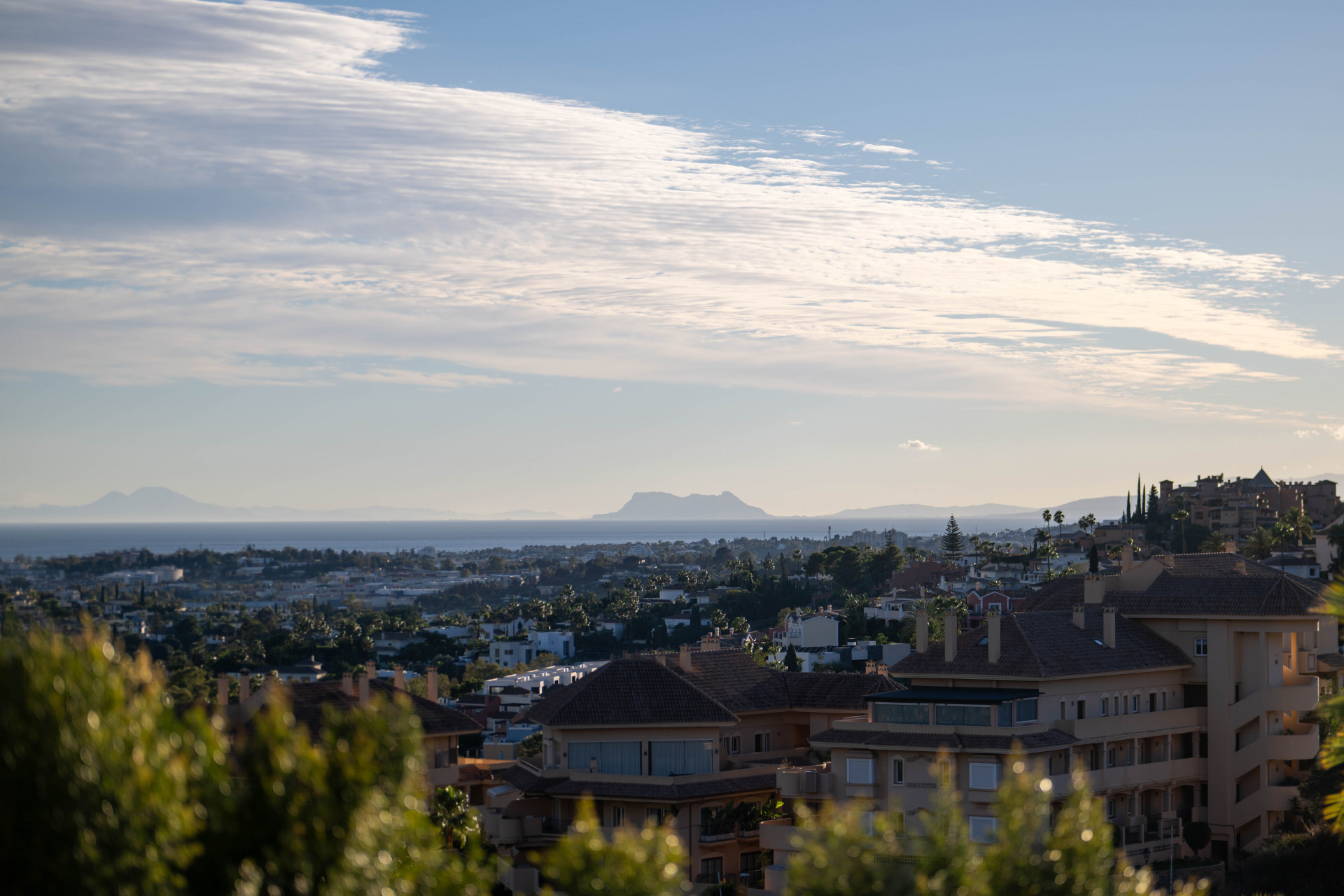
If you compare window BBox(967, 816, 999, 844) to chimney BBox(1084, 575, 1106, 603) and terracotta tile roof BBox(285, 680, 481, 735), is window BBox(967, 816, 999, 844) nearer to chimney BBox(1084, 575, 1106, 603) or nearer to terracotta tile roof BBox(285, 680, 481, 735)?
chimney BBox(1084, 575, 1106, 603)

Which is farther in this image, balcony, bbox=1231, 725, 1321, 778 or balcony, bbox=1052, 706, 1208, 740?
balcony, bbox=1231, 725, 1321, 778

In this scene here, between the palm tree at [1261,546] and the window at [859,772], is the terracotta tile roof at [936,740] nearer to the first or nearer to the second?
the window at [859,772]

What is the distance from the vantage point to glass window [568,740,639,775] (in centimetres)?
5397

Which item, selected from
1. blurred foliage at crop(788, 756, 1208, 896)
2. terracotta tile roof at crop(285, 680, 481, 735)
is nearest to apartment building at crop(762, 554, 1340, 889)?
terracotta tile roof at crop(285, 680, 481, 735)

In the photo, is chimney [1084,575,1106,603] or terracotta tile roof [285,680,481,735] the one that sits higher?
chimney [1084,575,1106,603]

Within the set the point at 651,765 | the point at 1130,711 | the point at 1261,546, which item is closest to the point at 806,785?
the point at 651,765

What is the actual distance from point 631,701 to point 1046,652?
625 inches

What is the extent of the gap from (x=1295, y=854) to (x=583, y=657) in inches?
4697

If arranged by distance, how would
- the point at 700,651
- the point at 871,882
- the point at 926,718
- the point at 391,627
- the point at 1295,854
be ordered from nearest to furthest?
the point at 871,882, the point at 1295,854, the point at 926,718, the point at 700,651, the point at 391,627

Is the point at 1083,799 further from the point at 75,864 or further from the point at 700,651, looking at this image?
the point at 700,651

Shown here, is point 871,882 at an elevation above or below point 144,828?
below

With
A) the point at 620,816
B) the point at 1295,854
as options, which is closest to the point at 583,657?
the point at 620,816

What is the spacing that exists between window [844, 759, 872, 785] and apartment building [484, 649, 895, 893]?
439 cm

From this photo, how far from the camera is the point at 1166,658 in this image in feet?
190
